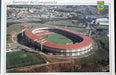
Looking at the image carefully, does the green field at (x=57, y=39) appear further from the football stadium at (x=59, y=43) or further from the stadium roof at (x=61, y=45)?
the stadium roof at (x=61, y=45)

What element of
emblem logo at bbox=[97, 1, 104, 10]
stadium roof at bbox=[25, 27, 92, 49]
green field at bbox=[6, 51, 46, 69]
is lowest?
green field at bbox=[6, 51, 46, 69]

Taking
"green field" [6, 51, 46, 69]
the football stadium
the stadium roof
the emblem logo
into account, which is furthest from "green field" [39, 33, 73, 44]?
the emblem logo

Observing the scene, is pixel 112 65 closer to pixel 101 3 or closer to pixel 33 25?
pixel 101 3

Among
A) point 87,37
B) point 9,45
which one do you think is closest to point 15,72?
point 9,45

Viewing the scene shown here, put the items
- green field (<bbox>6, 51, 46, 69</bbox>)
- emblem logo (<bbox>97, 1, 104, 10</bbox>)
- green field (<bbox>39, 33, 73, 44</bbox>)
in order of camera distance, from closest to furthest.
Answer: green field (<bbox>6, 51, 46, 69</bbox>) → emblem logo (<bbox>97, 1, 104, 10</bbox>) → green field (<bbox>39, 33, 73, 44</bbox>)

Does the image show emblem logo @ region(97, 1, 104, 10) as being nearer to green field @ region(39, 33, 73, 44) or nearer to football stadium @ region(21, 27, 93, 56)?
football stadium @ region(21, 27, 93, 56)

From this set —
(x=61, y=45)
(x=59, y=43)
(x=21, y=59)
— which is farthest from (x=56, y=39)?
(x=21, y=59)
